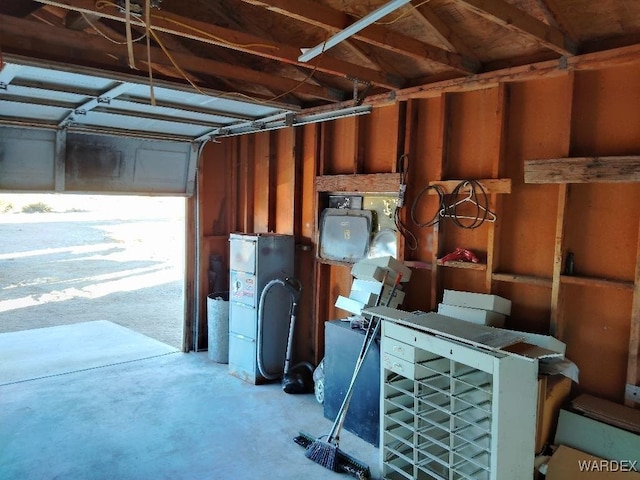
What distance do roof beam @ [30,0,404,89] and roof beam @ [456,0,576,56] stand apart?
39.8 inches

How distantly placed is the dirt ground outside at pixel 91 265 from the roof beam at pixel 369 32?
3.69 meters

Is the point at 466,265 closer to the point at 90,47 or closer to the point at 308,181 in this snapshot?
the point at 308,181

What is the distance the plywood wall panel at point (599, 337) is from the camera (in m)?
2.67

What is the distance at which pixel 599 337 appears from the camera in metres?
2.76

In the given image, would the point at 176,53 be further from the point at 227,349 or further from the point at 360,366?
the point at 227,349

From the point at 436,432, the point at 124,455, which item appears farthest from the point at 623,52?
the point at 124,455

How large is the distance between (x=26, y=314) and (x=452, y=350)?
23.1 ft

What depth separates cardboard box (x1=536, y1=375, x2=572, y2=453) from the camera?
8.39 feet

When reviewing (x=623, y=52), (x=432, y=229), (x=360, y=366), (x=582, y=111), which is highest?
(x=623, y=52)

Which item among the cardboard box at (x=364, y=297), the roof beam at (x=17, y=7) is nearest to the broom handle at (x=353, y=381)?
the cardboard box at (x=364, y=297)

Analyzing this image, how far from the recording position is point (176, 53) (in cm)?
291

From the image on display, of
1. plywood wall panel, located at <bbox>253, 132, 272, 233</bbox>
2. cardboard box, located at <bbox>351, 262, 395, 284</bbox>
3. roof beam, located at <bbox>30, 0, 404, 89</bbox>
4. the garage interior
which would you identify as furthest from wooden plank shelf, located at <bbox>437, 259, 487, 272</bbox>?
plywood wall panel, located at <bbox>253, 132, 272, 233</bbox>

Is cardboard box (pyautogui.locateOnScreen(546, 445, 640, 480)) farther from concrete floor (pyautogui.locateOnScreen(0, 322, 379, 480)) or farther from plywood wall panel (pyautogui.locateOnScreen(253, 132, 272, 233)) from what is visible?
plywood wall panel (pyautogui.locateOnScreen(253, 132, 272, 233))

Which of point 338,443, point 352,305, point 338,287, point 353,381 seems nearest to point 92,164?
point 338,287
